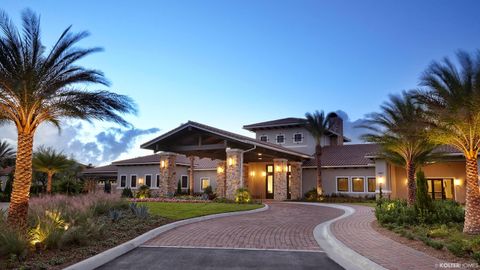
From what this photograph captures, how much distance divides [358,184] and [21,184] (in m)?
26.6

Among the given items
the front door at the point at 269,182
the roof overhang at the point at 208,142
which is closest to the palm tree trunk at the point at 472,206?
the roof overhang at the point at 208,142

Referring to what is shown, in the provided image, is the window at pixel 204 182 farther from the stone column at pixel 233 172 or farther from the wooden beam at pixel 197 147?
the stone column at pixel 233 172

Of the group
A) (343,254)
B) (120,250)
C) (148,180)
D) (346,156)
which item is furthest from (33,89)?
(148,180)

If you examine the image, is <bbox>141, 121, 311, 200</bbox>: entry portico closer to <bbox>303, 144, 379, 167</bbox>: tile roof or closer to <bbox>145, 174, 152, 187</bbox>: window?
<bbox>303, 144, 379, 167</bbox>: tile roof

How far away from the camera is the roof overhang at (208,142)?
2559 centimetres

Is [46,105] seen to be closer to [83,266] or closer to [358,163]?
[83,266]

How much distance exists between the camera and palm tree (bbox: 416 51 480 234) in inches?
411

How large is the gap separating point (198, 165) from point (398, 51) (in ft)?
83.0

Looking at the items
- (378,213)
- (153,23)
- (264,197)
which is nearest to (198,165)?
(264,197)

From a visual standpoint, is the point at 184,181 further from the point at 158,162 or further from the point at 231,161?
the point at 231,161

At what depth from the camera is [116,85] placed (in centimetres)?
1142

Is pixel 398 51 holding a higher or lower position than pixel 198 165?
higher

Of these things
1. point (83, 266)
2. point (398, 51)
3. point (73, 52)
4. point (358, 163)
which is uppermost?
point (398, 51)

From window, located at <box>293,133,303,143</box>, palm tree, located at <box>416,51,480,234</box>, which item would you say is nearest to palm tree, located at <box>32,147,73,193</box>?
window, located at <box>293,133,303,143</box>
